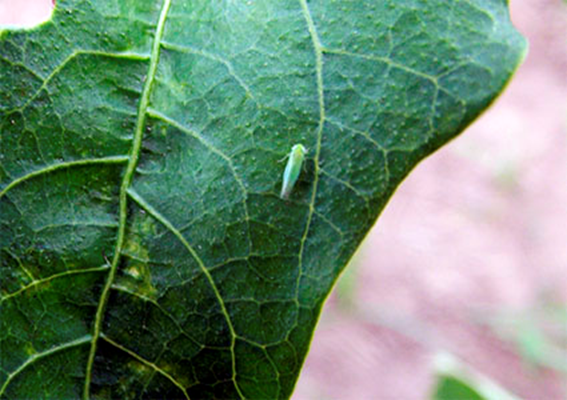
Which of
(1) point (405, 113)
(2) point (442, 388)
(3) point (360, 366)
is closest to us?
(1) point (405, 113)

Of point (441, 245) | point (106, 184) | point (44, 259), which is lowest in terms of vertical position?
point (44, 259)

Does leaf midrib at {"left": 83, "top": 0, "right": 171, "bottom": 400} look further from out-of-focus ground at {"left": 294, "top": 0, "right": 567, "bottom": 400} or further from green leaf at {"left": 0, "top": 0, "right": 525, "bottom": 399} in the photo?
out-of-focus ground at {"left": 294, "top": 0, "right": 567, "bottom": 400}

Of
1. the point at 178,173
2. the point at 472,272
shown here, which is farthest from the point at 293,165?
the point at 472,272

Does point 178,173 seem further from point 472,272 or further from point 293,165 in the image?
point 472,272

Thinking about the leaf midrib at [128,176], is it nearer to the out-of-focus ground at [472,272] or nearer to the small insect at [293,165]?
the small insect at [293,165]

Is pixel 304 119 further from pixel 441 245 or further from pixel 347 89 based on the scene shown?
pixel 441 245

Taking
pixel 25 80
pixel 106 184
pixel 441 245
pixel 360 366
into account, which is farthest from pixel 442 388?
pixel 441 245

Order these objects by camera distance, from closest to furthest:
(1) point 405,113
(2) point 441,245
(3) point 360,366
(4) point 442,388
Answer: (1) point 405,113 < (4) point 442,388 < (3) point 360,366 < (2) point 441,245
